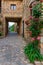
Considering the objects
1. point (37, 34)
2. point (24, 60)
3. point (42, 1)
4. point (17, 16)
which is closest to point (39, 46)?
point (37, 34)

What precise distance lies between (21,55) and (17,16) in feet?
37.2

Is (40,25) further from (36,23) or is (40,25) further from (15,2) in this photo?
(15,2)

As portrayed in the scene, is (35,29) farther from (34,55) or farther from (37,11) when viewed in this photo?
(34,55)

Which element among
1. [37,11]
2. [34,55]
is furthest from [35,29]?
[34,55]

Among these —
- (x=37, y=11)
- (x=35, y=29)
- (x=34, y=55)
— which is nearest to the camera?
(x=34, y=55)

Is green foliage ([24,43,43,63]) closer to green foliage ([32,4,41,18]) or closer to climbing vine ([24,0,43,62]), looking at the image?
climbing vine ([24,0,43,62])

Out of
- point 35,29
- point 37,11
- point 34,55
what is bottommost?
point 34,55

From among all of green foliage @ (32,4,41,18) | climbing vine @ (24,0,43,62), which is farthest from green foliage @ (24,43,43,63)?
green foliage @ (32,4,41,18)

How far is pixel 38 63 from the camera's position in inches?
233

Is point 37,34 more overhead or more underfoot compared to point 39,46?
more overhead

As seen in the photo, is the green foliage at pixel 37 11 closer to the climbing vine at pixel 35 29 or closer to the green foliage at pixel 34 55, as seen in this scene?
the climbing vine at pixel 35 29

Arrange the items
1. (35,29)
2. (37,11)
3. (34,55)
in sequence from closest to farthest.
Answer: (34,55)
(37,11)
(35,29)

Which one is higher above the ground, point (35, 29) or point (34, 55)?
point (35, 29)

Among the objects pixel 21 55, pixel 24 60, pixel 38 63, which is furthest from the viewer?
pixel 21 55
